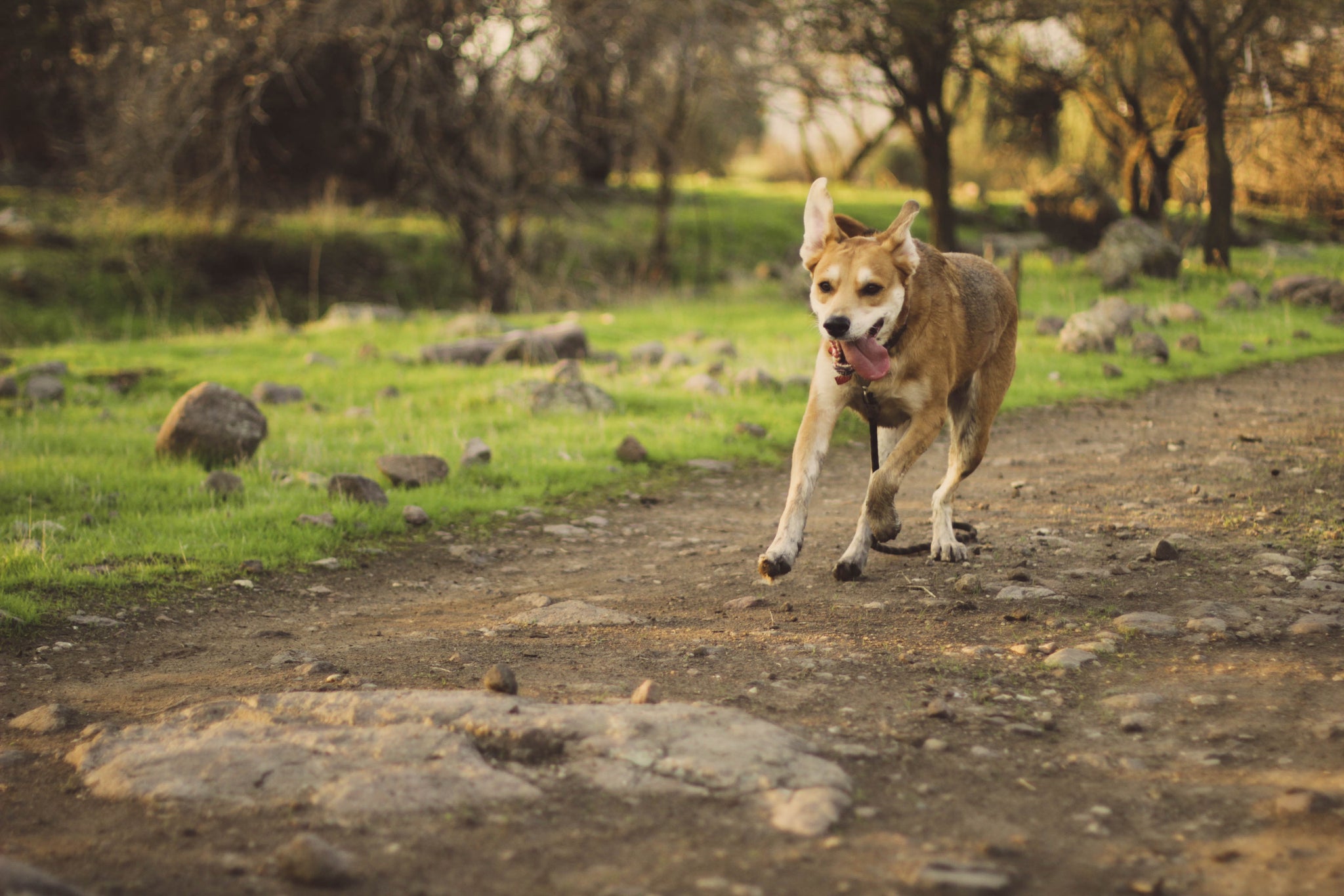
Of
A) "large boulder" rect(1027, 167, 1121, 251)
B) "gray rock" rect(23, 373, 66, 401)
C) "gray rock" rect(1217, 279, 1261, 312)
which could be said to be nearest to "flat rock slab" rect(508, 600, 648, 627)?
"gray rock" rect(23, 373, 66, 401)

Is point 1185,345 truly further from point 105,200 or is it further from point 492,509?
point 105,200

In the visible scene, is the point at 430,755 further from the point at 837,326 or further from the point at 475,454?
the point at 475,454

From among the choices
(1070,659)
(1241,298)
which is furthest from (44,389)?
(1241,298)

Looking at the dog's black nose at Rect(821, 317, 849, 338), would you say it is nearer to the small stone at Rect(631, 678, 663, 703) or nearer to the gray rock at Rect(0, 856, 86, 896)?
the small stone at Rect(631, 678, 663, 703)

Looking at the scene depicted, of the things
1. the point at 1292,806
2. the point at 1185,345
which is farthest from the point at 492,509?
the point at 1185,345

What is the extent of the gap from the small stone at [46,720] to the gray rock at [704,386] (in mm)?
7896

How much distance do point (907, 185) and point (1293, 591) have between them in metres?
47.8

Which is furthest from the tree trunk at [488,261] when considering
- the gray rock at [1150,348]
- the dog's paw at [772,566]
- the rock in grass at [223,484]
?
the dog's paw at [772,566]

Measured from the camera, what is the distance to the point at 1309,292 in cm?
1702

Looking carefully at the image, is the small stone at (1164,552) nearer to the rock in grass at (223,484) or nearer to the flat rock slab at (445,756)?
the flat rock slab at (445,756)

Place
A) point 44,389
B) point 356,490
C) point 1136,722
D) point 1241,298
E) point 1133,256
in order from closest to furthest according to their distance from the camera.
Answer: point 1136,722, point 356,490, point 44,389, point 1241,298, point 1133,256

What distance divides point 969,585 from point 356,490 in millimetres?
4171

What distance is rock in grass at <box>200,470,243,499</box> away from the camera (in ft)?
25.1

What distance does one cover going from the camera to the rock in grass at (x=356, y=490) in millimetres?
7492
